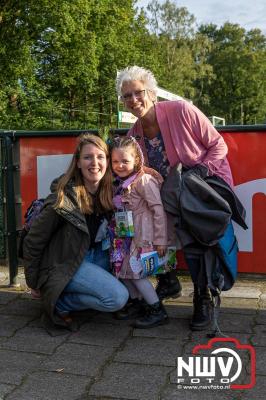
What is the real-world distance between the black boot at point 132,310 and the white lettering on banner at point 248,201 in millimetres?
1052

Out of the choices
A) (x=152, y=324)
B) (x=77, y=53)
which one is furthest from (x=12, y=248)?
(x=77, y=53)

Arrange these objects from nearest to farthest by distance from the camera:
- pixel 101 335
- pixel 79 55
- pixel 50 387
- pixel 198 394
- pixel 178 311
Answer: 1. pixel 198 394
2. pixel 50 387
3. pixel 101 335
4. pixel 178 311
5. pixel 79 55

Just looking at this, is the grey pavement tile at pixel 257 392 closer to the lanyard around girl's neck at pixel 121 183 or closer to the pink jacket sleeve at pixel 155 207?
the pink jacket sleeve at pixel 155 207

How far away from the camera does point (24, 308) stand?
14.1 feet

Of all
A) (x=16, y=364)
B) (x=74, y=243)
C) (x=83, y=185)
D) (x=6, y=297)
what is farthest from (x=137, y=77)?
(x=6, y=297)

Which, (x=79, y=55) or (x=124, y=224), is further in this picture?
(x=79, y=55)

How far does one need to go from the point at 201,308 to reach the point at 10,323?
141cm

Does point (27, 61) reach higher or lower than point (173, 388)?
higher

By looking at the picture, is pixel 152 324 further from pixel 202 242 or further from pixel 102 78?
pixel 102 78

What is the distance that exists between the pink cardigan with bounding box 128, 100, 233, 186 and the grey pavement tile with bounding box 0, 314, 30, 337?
5.30ft

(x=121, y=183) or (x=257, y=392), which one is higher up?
(x=121, y=183)

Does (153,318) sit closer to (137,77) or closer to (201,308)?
(201,308)

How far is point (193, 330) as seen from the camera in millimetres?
3725

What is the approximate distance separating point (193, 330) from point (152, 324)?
30cm
